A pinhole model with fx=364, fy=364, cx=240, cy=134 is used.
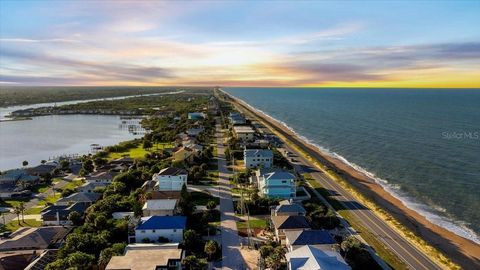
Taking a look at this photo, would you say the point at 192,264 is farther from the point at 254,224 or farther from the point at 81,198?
the point at 81,198

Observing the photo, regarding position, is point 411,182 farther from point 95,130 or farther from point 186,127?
point 95,130

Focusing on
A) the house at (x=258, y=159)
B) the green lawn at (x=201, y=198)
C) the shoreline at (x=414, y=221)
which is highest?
the house at (x=258, y=159)

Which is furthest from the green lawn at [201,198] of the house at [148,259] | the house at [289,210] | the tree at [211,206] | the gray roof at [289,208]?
the house at [148,259]

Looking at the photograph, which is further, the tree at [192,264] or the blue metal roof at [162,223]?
the blue metal roof at [162,223]

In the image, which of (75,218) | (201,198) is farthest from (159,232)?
(201,198)

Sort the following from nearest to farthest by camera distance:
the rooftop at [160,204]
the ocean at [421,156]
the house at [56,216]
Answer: the house at [56,216] < the rooftop at [160,204] < the ocean at [421,156]

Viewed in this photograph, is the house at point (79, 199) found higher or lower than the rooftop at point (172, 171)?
lower

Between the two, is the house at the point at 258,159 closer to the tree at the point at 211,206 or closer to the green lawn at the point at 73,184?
the tree at the point at 211,206
